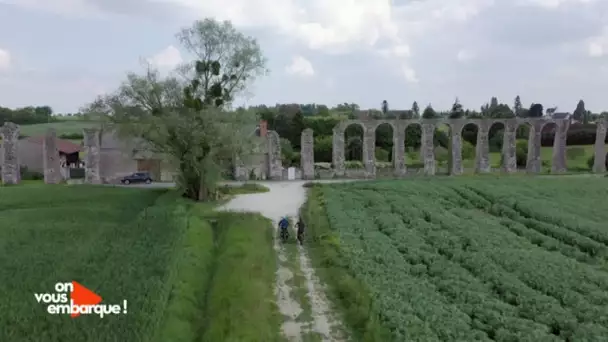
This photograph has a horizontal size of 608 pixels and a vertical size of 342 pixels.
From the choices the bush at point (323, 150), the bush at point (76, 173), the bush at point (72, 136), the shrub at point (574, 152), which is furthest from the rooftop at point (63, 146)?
the shrub at point (574, 152)

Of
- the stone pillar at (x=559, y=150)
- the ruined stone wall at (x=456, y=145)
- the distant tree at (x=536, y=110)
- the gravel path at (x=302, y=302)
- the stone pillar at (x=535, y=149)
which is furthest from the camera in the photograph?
the distant tree at (x=536, y=110)

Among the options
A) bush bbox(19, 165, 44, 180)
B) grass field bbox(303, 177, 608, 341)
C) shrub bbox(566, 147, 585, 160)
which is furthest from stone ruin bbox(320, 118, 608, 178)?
bush bbox(19, 165, 44, 180)

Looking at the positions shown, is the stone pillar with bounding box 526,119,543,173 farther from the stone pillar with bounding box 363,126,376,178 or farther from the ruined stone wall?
the stone pillar with bounding box 363,126,376,178

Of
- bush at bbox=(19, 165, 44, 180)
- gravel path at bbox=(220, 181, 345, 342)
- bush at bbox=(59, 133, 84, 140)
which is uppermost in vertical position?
bush at bbox=(59, 133, 84, 140)

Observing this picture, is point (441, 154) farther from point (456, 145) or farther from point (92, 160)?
point (92, 160)

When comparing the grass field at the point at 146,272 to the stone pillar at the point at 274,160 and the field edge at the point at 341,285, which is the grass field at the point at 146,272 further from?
the stone pillar at the point at 274,160

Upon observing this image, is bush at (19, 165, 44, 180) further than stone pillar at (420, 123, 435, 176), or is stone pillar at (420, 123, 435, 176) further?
stone pillar at (420, 123, 435, 176)

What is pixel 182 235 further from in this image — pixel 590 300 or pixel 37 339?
pixel 590 300
